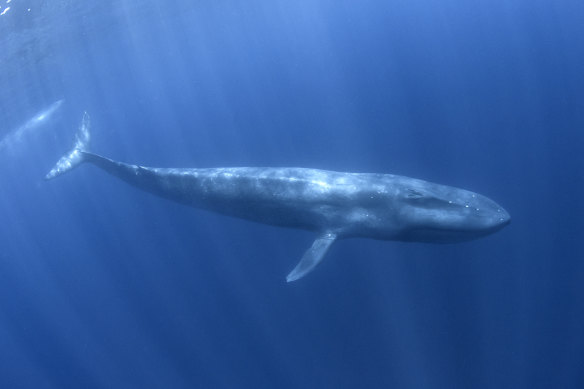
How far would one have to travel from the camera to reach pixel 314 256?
35.9 ft

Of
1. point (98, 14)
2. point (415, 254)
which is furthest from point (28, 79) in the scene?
point (415, 254)

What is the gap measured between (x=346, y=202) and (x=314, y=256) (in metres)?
1.62

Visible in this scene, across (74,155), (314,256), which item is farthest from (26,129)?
(314,256)

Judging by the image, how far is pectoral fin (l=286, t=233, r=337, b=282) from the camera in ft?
35.3

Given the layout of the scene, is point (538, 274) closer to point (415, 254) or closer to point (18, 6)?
point (415, 254)

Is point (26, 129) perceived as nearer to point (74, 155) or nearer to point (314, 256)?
point (74, 155)

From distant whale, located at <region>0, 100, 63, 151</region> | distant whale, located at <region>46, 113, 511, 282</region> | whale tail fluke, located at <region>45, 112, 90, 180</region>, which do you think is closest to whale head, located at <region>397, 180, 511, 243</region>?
distant whale, located at <region>46, 113, 511, 282</region>

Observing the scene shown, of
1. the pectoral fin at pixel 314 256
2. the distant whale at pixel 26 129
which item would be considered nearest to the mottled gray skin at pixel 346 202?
the pectoral fin at pixel 314 256

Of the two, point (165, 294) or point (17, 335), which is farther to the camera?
point (17, 335)

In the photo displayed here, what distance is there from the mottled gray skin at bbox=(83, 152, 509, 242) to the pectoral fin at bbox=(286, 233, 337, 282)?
28 centimetres

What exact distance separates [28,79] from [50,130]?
40.4 ft

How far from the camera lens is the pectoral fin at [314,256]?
35.3 feet

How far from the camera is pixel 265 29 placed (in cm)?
10538

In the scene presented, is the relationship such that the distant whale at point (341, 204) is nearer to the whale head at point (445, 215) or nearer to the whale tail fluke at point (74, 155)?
the whale head at point (445, 215)
